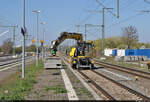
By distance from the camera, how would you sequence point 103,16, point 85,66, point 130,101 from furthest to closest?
point 103,16, point 85,66, point 130,101

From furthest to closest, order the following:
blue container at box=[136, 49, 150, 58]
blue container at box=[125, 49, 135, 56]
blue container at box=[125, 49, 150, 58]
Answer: blue container at box=[125, 49, 135, 56] → blue container at box=[125, 49, 150, 58] → blue container at box=[136, 49, 150, 58]

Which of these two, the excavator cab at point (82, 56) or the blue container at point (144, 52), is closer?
the excavator cab at point (82, 56)

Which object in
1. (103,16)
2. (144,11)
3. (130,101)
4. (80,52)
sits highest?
(103,16)

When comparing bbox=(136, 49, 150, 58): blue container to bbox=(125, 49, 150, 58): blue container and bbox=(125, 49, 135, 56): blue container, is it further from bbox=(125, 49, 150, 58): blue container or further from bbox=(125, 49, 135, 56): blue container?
bbox=(125, 49, 135, 56): blue container

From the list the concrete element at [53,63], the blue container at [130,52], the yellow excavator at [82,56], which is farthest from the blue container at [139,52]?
the concrete element at [53,63]

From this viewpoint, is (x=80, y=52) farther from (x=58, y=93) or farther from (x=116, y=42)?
(x=116, y=42)

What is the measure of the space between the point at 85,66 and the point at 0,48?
3276 inches

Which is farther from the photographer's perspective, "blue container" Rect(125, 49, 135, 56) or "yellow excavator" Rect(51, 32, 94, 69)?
"blue container" Rect(125, 49, 135, 56)

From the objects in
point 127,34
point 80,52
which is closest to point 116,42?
point 127,34

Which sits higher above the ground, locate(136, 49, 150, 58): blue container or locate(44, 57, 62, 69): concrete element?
locate(136, 49, 150, 58): blue container

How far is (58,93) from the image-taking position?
950cm

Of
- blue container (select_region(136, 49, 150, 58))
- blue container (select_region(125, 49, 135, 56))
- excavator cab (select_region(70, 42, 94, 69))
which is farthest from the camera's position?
blue container (select_region(125, 49, 135, 56))

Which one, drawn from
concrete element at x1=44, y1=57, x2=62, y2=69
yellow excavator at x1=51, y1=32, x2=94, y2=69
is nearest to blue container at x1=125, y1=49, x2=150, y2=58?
yellow excavator at x1=51, y1=32, x2=94, y2=69

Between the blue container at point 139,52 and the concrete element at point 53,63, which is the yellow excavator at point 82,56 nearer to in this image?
the concrete element at point 53,63
